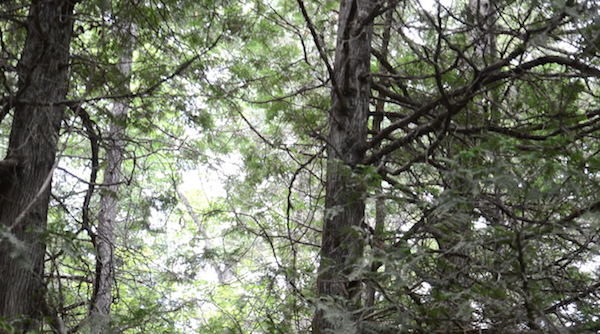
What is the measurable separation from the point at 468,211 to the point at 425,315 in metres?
0.89

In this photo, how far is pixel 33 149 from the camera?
4973 millimetres

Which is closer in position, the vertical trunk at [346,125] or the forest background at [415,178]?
the forest background at [415,178]

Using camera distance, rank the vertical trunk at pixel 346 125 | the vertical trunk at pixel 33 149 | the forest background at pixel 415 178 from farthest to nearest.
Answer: the vertical trunk at pixel 346 125 → the vertical trunk at pixel 33 149 → the forest background at pixel 415 178

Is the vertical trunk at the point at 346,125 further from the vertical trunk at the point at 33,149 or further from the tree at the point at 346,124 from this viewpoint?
the vertical trunk at the point at 33,149

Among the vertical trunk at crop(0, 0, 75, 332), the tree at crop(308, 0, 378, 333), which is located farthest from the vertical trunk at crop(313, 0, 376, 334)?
the vertical trunk at crop(0, 0, 75, 332)

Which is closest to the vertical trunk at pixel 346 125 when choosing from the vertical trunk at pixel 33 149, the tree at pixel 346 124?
the tree at pixel 346 124

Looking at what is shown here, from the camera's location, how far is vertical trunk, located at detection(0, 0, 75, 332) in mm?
4652

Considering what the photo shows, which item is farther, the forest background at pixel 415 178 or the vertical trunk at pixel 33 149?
the vertical trunk at pixel 33 149

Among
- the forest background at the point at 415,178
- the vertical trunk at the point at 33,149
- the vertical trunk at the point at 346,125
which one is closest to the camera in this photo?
the forest background at the point at 415,178

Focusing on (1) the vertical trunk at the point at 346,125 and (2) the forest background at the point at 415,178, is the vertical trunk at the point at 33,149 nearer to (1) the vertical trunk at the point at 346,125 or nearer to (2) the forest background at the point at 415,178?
(2) the forest background at the point at 415,178

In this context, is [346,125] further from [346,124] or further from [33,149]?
[33,149]

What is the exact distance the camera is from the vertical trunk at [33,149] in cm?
465

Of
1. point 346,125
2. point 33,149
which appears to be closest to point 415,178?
point 346,125

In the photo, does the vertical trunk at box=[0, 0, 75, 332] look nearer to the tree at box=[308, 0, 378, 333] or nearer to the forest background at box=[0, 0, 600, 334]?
the forest background at box=[0, 0, 600, 334]
